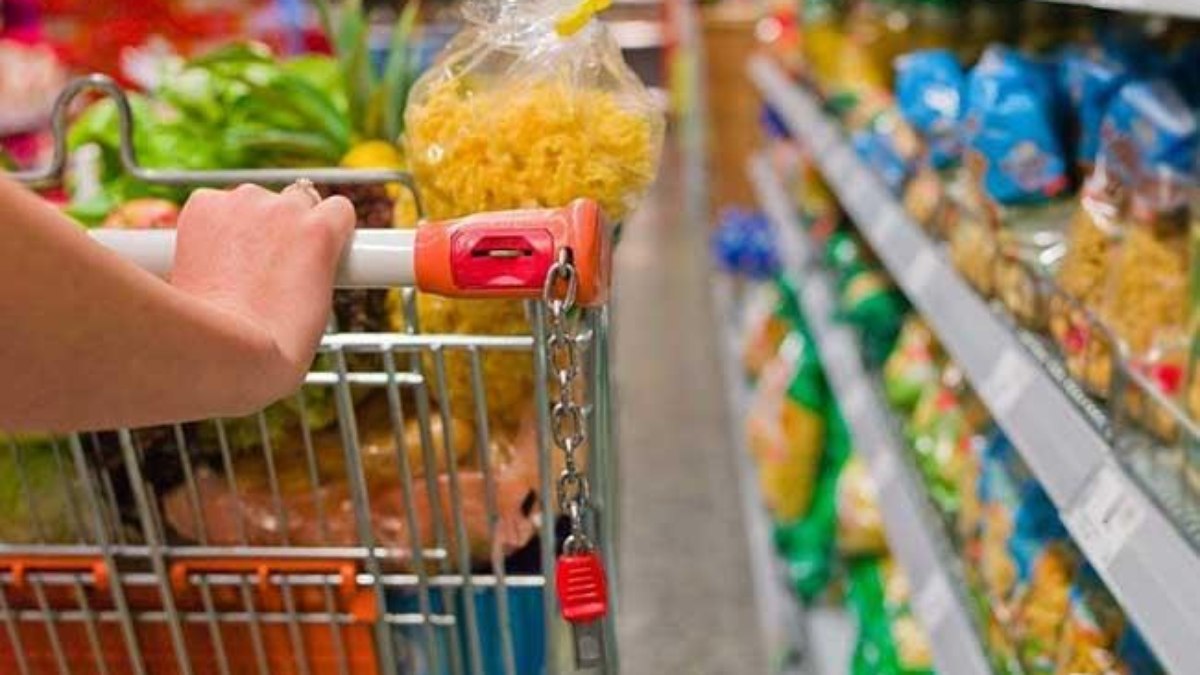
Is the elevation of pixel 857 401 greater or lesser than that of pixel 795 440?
greater

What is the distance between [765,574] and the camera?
7.73 ft

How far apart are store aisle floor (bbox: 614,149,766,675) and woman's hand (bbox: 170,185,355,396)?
2.93 feet

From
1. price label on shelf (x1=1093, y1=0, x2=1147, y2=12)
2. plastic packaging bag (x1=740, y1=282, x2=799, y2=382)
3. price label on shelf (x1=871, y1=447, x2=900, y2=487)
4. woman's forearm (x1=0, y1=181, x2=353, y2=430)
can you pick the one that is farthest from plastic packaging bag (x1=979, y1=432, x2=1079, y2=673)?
plastic packaging bag (x1=740, y1=282, x2=799, y2=382)

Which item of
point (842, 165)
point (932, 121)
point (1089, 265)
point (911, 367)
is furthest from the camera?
point (842, 165)

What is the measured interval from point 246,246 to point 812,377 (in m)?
1.79

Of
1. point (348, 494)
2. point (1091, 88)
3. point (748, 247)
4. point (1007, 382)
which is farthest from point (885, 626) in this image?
point (748, 247)

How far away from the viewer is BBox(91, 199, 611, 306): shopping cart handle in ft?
2.18

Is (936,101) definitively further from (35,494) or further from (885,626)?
(35,494)

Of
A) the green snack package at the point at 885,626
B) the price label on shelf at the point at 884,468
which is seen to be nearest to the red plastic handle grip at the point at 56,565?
the green snack package at the point at 885,626

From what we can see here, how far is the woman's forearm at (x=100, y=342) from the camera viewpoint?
1.59 feet

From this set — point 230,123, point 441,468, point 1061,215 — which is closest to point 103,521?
point 441,468

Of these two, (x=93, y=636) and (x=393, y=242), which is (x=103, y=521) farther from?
(x=393, y=242)

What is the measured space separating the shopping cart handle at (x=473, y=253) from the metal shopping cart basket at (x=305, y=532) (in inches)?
5.5

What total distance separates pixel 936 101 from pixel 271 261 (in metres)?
1.16
